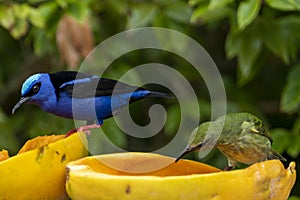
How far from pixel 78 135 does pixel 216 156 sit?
174cm

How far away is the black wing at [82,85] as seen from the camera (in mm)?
1367

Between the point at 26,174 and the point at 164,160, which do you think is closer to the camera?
the point at 26,174

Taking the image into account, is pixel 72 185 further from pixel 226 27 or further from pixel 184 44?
pixel 226 27

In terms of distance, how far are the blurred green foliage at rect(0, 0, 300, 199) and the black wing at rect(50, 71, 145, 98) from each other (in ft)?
2.80

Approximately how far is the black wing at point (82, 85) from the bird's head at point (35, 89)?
0.8 inches

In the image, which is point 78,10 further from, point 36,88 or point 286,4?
point 36,88

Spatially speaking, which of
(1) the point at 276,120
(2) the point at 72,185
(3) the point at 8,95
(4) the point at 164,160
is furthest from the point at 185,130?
(2) the point at 72,185

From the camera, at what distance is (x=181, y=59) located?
308cm

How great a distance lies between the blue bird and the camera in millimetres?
1351

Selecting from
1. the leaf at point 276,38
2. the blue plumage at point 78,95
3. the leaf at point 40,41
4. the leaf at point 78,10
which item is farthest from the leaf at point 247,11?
the leaf at point 40,41

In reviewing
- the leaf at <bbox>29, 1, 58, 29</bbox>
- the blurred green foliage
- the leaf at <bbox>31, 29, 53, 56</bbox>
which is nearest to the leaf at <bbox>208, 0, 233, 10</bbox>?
the blurred green foliage

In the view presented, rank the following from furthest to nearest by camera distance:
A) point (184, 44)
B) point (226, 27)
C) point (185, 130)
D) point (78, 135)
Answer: point (226, 27) → point (185, 130) → point (184, 44) → point (78, 135)

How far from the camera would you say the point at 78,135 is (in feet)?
4.06

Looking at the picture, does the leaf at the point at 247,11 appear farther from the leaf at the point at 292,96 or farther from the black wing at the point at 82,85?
the black wing at the point at 82,85
